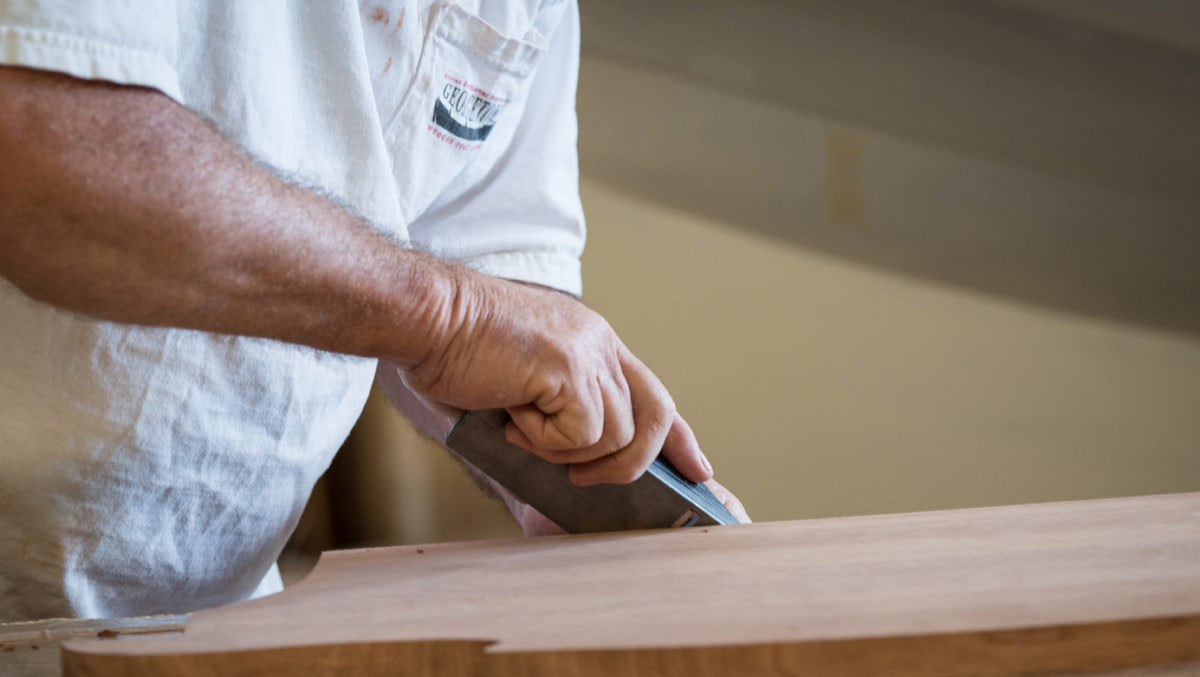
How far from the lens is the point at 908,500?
5.52 feet

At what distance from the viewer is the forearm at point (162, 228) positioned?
0.41m

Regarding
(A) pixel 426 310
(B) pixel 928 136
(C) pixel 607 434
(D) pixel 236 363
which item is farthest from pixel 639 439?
(B) pixel 928 136

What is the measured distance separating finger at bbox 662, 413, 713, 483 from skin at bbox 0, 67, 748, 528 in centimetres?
5

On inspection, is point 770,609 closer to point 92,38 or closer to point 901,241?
point 92,38

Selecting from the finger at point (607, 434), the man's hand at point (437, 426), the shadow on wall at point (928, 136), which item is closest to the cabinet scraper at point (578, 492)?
the finger at point (607, 434)

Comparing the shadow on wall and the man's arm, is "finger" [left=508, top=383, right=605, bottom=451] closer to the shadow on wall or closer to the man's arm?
the man's arm

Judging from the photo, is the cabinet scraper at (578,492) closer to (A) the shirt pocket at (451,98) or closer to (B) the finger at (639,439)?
(B) the finger at (639,439)

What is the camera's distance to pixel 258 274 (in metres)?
0.46

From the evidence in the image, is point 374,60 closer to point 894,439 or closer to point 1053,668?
point 1053,668

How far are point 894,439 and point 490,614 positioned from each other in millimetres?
1348

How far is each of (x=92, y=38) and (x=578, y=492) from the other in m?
0.38

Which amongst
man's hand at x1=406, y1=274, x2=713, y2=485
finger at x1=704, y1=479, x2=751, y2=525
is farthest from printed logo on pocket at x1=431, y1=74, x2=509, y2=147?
finger at x1=704, y1=479, x2=751, y2=525

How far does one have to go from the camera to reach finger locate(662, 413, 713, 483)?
2.17 ft

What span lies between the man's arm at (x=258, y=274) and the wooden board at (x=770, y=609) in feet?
0.32
